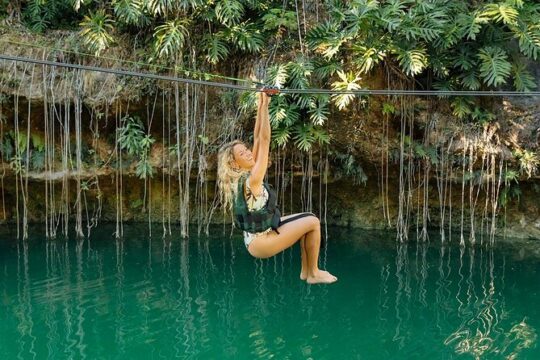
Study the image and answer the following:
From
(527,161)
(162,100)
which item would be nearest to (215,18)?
(162,100)

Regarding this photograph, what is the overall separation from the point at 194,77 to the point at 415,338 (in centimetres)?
352

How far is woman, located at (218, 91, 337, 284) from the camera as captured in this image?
11.5 ft

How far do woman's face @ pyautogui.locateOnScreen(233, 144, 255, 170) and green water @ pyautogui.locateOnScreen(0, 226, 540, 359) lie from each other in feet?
4.62

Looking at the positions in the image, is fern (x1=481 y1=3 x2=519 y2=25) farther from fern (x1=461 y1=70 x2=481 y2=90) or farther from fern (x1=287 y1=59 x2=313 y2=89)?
fern (x1=287 y1=59 x2=313 y2=89)

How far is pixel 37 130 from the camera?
23.4 ft

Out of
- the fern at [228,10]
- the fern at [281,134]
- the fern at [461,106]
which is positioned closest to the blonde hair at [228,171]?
the fern at [281,134]

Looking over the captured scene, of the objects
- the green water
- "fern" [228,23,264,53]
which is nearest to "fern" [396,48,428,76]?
"fern" [228,23,264,53]

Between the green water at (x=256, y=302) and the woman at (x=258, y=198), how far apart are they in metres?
0.99

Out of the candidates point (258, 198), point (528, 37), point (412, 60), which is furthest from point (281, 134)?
point (258, 198)

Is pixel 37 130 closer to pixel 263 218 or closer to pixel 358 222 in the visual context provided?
pixel 358 222

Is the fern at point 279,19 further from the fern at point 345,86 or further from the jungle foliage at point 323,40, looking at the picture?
the fern at point 345,86

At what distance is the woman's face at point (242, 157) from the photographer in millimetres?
3525

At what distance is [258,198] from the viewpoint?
361cm

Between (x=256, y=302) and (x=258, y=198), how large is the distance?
1.90 m
